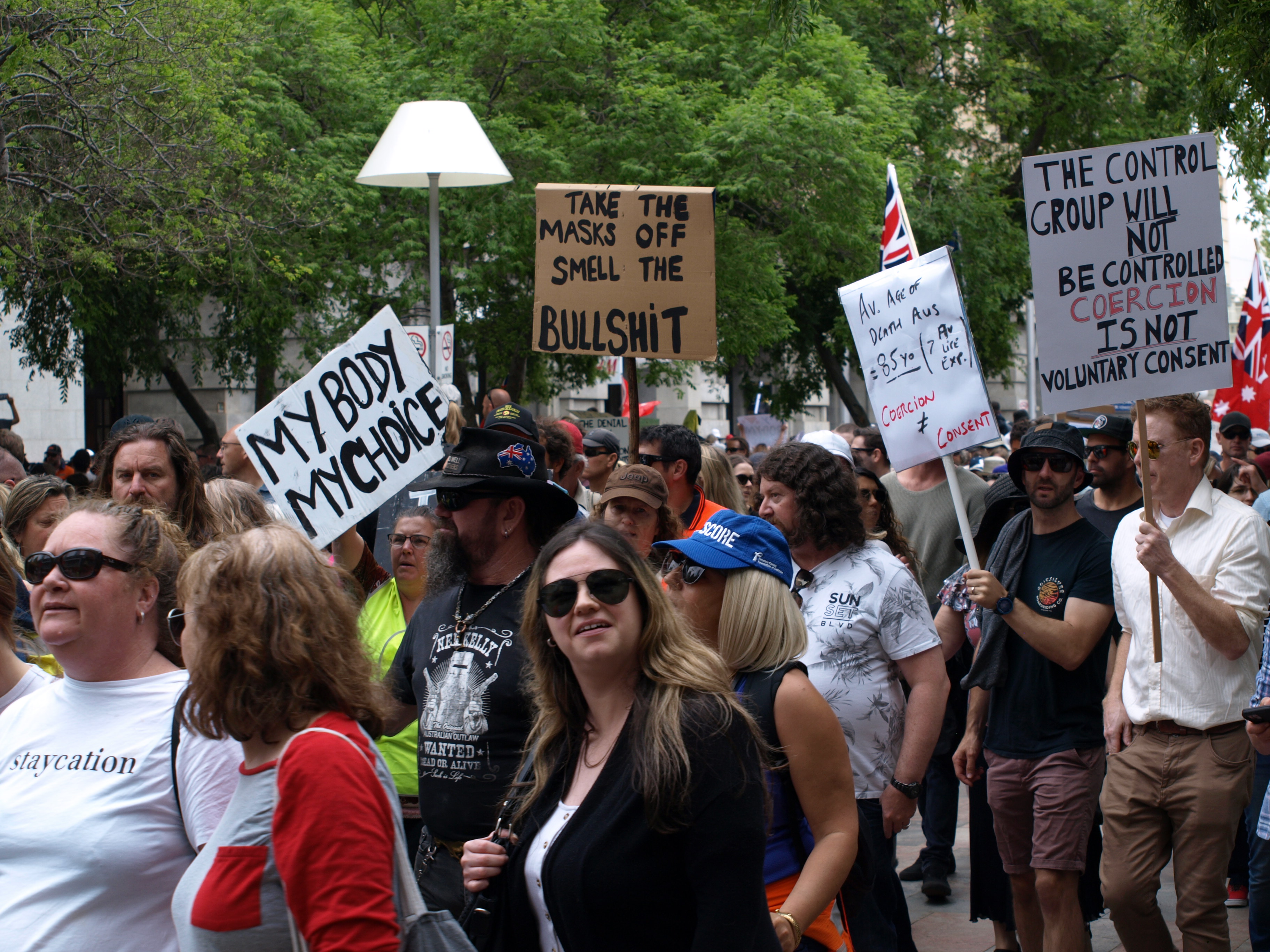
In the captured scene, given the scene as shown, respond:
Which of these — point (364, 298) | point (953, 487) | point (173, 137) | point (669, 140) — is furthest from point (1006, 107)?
point (953, 487)

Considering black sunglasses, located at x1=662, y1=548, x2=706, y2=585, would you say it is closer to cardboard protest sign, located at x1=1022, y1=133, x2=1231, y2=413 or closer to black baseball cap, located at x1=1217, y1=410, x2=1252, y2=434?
cardboard protest sign, located at x1=1022, y1=133, x2=1231, y2=413

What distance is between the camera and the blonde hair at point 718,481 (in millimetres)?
6820

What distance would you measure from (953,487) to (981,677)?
74cm

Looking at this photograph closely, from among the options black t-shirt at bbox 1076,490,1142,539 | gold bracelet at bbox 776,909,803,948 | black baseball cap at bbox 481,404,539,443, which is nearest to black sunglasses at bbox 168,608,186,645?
black baseball cap at bbox 481,404,539,443

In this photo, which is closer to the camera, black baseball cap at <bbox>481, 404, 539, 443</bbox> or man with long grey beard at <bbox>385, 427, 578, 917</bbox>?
man with long grey beard at <bbox>385, 427, 578, 917</bbox>

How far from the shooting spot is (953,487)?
17.0 feet

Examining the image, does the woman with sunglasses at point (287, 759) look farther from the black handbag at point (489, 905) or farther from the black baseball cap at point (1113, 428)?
the black baseball cap at point (1113, 428)

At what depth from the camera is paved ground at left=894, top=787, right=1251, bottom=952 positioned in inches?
217

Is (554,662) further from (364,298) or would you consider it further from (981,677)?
(364,298)

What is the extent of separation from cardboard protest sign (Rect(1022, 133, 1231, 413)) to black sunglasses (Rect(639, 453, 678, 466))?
Answer: 176cm

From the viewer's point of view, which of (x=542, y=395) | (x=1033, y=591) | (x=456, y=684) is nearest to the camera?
(x=456, y=684)

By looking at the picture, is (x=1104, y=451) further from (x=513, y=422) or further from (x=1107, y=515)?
(x=513, y=422)

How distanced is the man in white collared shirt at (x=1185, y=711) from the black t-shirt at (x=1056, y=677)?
12cm

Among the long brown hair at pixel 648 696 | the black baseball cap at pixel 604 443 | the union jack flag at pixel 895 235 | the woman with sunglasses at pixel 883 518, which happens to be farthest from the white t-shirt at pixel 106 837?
the black baseball cap at pixel 604 443
